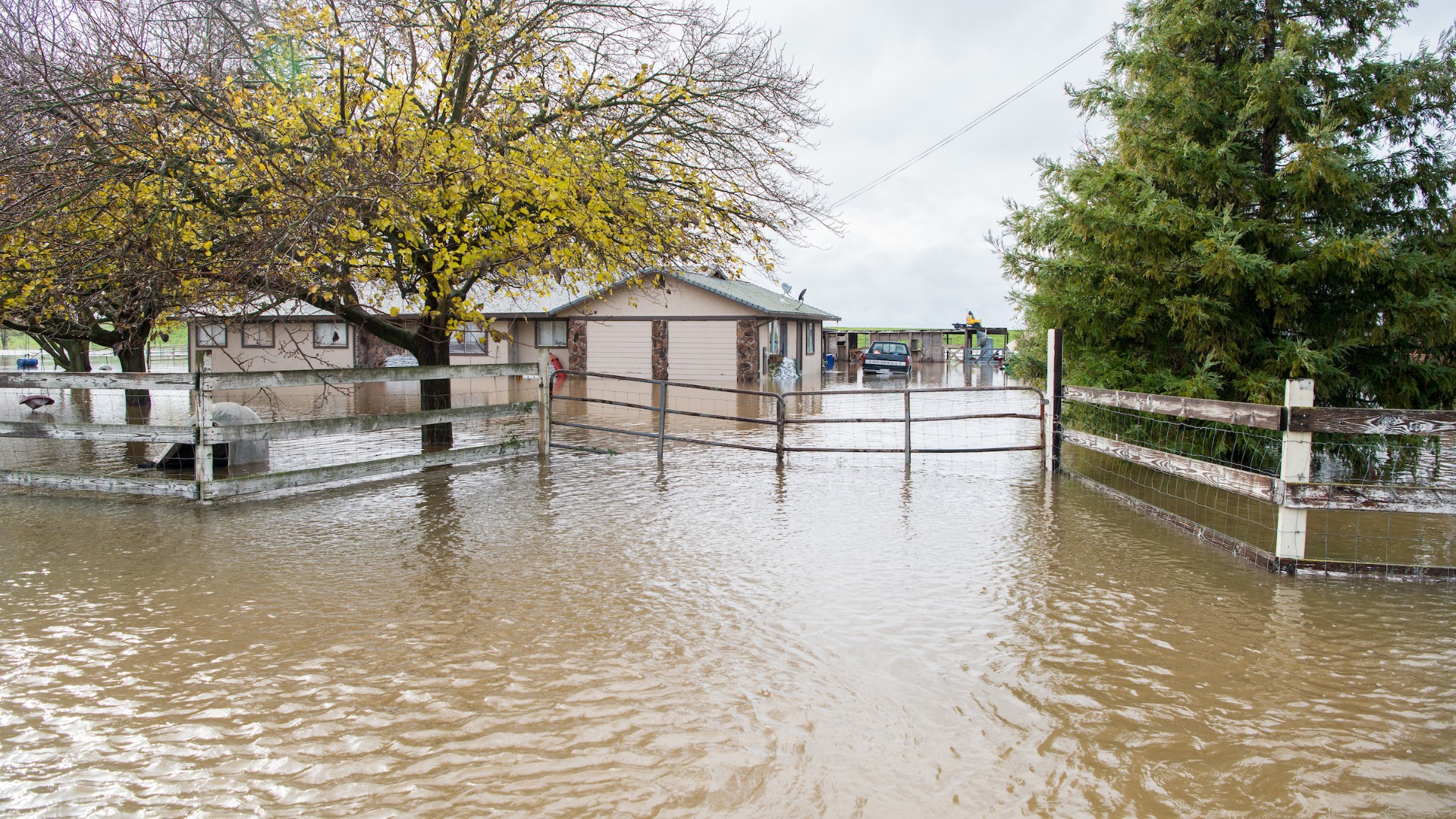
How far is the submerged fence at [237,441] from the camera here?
8.52 m

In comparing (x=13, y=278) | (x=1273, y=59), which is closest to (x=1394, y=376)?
(x=1273, y=59)

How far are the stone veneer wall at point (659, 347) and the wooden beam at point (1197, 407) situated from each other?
22671 mm

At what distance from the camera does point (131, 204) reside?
26.0 feet

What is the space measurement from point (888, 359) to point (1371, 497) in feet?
117

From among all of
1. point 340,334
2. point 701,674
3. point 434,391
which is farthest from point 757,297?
point 701,674

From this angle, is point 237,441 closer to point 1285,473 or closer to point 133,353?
point 133,353

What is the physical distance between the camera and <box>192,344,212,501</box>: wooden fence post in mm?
8250

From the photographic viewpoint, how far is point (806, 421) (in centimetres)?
1139

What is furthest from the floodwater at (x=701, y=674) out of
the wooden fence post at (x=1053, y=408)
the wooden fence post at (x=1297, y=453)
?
the wooden fence post at (x=1053, y=408)

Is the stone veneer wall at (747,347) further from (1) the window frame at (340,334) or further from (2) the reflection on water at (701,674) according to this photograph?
(2) the reflection on water at (701,674)

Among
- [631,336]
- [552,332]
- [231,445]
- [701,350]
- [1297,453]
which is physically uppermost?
[552,332]

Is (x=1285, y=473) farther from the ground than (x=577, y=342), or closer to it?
closer to it

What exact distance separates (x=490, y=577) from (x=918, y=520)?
394 centimetres

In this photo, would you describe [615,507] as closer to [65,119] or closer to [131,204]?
[131,204]
